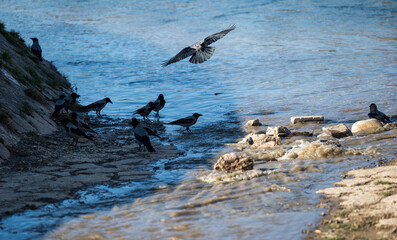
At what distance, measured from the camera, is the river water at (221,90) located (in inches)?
220

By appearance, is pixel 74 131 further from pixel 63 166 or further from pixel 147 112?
pixel 147 112

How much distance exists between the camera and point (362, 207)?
5.30 metres

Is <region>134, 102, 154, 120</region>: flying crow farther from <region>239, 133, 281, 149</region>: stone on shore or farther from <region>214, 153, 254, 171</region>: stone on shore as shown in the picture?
<region>214, 153, 254, 171</region>: stone on shore

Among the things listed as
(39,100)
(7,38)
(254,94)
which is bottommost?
(254,94)

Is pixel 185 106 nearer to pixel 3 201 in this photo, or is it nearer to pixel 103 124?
pixel 103 124

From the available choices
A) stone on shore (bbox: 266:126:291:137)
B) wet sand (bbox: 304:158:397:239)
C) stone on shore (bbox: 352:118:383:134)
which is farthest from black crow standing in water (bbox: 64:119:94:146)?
stone on shore (bbox: 352:118:383:134)

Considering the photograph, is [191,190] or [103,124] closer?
[191,190]

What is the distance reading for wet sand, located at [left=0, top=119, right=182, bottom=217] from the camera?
6.38 metres

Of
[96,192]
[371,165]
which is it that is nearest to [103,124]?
[96,192]

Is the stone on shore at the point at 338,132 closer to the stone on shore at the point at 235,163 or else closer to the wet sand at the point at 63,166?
the stone on shore at the point at 235,163

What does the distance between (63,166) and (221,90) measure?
8948mm

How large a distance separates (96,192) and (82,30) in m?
24.5

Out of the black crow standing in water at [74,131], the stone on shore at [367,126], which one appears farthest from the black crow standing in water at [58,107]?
the stone on shore at [367,126]

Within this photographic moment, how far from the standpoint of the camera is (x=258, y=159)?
324 inches
